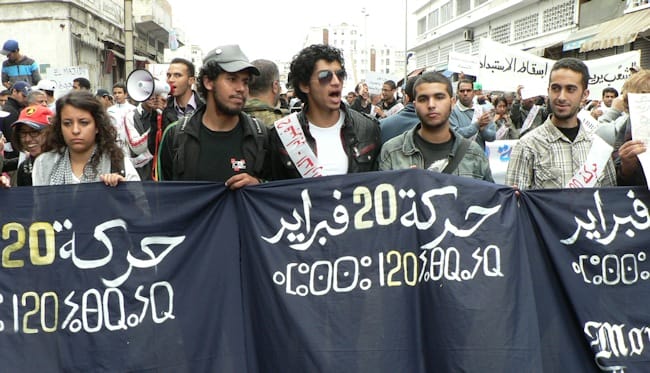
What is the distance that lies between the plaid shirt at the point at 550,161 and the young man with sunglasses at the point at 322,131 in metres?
0.86

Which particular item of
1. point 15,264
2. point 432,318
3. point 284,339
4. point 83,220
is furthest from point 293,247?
point 15,264

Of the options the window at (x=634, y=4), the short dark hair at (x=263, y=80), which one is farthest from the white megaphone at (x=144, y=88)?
the window at (x=634, y=4)

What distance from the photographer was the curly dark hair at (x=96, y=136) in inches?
146

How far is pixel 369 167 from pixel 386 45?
180 m

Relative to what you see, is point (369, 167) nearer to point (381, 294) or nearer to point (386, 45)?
point (381, 294)

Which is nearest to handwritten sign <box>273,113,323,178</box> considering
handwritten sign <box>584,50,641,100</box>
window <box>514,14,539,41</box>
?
handwritten sign <box>584,50,641,100</box>

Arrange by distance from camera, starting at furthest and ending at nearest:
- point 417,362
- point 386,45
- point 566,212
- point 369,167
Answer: point 386,45 → point 369,167 → point 566,212 → point 417,362

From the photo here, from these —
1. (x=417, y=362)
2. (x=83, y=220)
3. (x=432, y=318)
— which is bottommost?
(x=417, y=362)

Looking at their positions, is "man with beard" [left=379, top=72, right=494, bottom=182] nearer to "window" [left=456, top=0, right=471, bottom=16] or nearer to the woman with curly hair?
the woman with curly hair

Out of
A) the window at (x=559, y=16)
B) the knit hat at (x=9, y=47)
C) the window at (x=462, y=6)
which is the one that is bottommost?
the knit hat at (x=9, y=47)

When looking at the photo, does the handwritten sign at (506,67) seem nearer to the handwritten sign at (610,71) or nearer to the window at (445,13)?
the handwritten sign at (610,71)

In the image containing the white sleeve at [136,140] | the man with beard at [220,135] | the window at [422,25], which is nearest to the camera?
the man with beard at [220,135]

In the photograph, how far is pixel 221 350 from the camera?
3422mm

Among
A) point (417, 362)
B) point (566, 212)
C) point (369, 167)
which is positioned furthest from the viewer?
point (369, 167)
